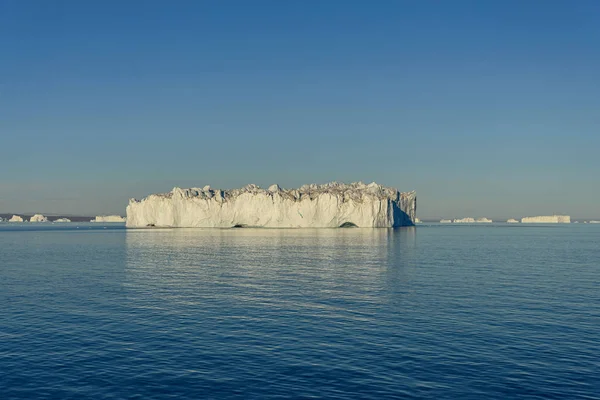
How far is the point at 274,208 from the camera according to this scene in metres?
155

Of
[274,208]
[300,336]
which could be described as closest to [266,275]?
[300,336]

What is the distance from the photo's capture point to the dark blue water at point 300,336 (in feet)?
→ 49.6

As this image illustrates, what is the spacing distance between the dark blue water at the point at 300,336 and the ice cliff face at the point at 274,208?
111m

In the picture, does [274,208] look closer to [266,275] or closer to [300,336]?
[266,275]

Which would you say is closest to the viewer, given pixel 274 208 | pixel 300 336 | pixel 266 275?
pixel 300 336

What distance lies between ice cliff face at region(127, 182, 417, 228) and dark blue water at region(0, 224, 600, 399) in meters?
111

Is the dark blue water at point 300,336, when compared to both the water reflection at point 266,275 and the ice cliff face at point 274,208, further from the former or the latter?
the ice cliff face at point 274,208

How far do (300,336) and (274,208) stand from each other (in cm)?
13469

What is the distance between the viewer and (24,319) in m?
24.0

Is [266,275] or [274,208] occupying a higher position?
[274,208]

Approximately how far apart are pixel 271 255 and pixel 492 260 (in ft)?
85.9

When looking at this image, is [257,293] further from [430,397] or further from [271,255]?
[271,255]

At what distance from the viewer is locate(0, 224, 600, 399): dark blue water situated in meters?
15.1

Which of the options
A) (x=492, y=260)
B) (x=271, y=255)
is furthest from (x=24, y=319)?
(x=492, y=260)
